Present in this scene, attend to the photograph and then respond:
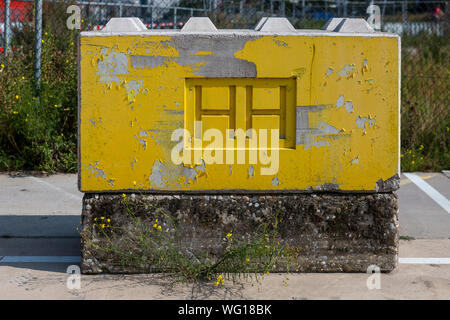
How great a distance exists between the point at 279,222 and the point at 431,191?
2800 millimetres

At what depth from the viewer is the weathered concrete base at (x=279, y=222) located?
369cm

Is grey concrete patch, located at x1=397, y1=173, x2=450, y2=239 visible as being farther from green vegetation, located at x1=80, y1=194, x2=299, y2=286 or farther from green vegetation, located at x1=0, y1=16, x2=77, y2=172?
green vegetation, located at x1=0, y1=16, x2=77, y2=172

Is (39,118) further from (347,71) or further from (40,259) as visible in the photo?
(347,71)

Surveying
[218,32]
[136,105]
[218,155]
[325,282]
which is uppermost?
[218,32]

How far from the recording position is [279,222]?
3699 mm

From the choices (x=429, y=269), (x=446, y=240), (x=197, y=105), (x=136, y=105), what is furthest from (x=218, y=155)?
(x=446, y=240)

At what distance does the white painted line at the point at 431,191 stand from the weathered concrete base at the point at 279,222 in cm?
184

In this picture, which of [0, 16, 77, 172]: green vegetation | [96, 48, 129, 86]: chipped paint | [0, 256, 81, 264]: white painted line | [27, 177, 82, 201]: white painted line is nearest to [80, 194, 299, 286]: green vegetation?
[0, 256, 81, 264]: white painted line

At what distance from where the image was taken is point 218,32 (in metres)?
3.65

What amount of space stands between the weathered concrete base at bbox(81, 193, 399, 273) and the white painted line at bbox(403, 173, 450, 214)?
6.03ft

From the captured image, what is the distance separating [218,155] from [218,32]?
726 millimetres

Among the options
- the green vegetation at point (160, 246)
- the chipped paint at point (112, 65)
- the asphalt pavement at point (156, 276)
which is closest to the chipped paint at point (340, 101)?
the green vegetation at point (160, 246)

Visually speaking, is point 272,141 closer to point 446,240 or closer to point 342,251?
point 342,251

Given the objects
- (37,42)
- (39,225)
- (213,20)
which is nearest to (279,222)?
(39,225)
